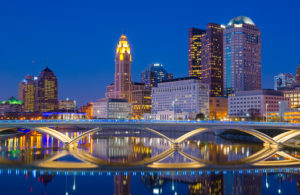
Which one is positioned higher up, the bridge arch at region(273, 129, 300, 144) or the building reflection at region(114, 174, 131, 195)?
the bridge arch at region(273, 129, 300, 144)

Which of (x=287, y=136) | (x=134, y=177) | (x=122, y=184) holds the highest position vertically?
(x=287, y=136)

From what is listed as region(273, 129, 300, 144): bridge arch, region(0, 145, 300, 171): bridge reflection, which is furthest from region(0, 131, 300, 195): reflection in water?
region(273, 129, 300, 144): bridge arch

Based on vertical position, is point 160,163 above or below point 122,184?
above

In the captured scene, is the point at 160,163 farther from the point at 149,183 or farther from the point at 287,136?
the point at 287,136

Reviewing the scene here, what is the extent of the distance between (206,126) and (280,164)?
22668mm

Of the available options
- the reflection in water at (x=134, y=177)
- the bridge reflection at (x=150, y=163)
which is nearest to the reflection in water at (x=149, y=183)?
the reflection in water at (x=134, y=177)

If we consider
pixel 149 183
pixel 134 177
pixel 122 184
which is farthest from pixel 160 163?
pixel 122 184

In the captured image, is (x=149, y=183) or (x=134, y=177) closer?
(x=149, y=183)

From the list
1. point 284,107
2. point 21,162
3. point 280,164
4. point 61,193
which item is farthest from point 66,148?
point 284,107

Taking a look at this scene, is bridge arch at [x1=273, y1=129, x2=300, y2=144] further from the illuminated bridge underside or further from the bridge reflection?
the illuminated bridge underside

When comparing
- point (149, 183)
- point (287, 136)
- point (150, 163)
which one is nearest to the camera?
point (149, 183)

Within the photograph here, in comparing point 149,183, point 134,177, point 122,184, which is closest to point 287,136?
point 134,177

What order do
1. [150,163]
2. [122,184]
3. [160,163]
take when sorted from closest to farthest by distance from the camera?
[122,184] < [160,163] < [150,163]

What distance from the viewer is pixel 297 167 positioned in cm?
5681
